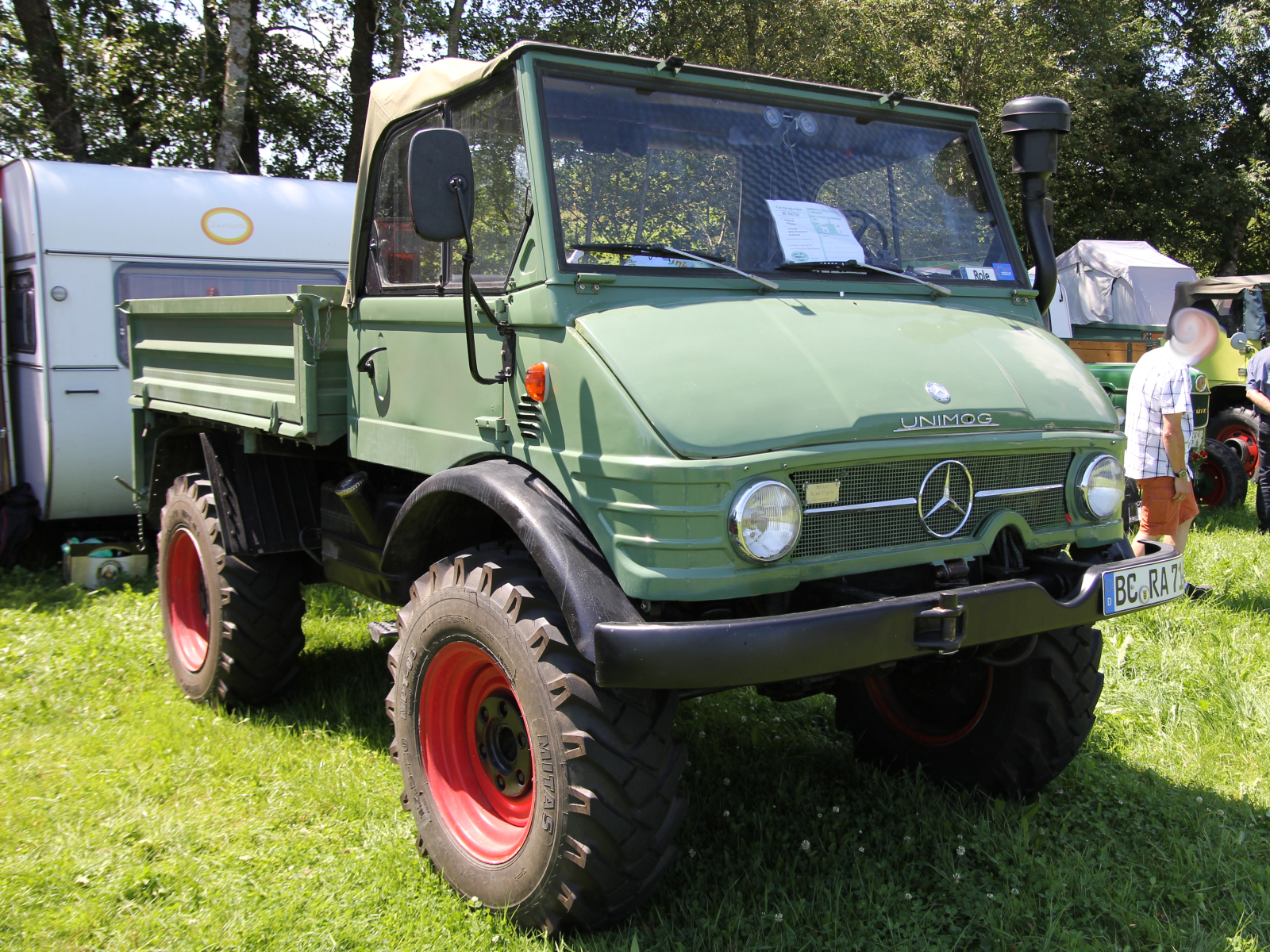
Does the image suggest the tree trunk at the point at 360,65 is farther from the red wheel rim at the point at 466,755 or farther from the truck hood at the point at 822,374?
the truck hood at the point at 822,374

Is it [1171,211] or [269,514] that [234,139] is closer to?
[269,514]

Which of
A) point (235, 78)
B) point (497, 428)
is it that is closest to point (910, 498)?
point (497, 428)

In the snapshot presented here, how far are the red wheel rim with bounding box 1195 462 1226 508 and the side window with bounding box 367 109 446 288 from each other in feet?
29.1

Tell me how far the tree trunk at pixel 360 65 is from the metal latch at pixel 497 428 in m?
14.6

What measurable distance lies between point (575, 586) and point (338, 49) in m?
17.1

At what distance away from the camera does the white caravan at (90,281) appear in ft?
24.9

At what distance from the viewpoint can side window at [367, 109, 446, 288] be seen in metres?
3.75

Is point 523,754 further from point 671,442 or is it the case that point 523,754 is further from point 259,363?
point 259,363

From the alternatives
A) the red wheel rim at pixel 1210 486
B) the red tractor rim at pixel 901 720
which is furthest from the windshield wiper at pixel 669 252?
the red wheel rim at pixel 1210 486

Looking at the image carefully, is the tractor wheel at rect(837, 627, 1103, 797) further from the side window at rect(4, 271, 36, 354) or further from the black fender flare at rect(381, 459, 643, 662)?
the side window at rect(4, 271, 36, 354)

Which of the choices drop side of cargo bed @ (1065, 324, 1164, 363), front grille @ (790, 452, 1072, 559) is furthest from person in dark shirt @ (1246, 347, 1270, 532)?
front grille @ (790, 452, 1072, 559)

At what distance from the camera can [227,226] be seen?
27.1 ft

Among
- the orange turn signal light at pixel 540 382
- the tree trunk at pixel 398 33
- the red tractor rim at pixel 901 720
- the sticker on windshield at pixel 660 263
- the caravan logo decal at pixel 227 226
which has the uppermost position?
the tree trunk at pixel 398 33

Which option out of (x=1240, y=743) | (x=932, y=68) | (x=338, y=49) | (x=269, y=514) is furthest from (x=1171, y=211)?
(x=269, y=514)
